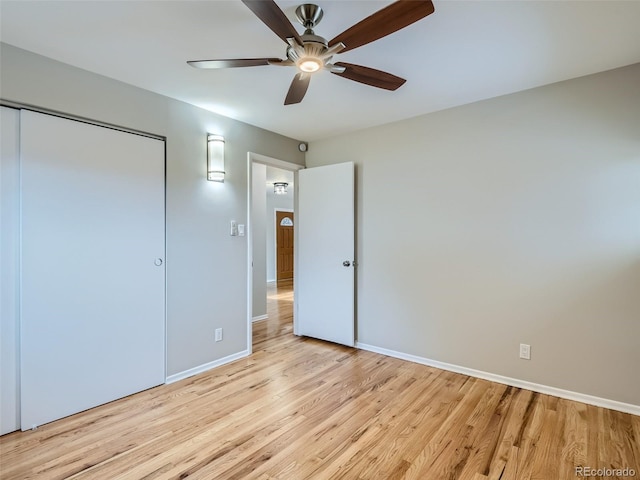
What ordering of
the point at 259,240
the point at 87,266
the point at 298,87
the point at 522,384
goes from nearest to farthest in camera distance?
1. the point at 298,87
2. the point at 87,266
3. the point at 522,384
4. the point at 259,240

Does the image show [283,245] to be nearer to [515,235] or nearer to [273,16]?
[515,235]

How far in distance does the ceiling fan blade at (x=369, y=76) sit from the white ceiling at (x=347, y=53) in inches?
8.4

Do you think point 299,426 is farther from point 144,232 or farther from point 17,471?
point 144,232

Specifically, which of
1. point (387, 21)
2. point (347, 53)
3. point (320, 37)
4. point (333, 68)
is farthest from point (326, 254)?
point (387, 21)

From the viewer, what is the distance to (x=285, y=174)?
612cm

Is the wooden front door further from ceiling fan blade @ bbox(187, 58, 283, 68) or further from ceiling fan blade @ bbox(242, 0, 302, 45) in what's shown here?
ceiling fan blade @ bbox(242, 0, 302, 45)

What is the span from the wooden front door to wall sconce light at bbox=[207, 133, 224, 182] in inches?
234

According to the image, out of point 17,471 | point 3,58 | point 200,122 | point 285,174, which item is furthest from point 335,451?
point 285,174

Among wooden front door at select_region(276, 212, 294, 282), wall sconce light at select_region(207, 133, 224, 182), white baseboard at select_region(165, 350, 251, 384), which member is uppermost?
wall sconce light at select_region(207, 133, 224, 182)

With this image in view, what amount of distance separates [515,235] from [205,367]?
3026mm

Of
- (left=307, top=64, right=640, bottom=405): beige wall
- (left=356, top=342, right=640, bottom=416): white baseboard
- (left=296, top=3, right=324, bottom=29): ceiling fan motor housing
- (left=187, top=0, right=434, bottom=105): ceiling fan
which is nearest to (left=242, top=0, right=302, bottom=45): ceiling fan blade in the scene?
(left=187, top=0, right=434, bottom=105): ceiling fan

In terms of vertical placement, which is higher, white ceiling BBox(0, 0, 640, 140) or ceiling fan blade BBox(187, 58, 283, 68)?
white ceiling BBox(0, 0, 640, 140)

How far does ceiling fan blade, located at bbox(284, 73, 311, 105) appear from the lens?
2016mm

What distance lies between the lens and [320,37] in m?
1.67
